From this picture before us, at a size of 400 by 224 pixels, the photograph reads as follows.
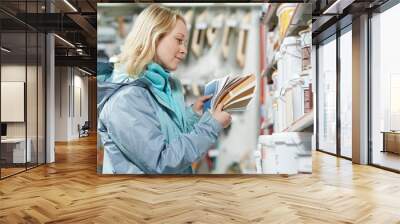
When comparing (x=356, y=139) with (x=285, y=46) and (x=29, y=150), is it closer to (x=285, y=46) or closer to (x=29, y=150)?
(x=285, y=46)

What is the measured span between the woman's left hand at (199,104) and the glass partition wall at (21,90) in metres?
2.94

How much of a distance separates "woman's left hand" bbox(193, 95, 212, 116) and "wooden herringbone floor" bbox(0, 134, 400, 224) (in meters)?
1.07

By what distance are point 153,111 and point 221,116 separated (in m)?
1.07

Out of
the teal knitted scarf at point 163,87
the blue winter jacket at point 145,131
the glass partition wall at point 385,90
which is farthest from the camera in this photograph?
the glass partition wall at point 385,90

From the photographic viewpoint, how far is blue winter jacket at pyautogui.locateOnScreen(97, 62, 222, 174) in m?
6.03

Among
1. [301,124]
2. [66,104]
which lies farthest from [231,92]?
[66,104]

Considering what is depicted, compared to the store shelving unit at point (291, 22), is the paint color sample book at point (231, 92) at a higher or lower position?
lower

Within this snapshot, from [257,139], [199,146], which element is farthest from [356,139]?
[199,146]

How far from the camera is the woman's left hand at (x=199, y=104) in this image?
247 inches

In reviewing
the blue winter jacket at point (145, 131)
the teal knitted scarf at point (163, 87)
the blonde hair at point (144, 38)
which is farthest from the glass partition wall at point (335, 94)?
the blonde hair at point (144, 38)

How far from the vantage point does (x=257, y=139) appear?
250 inches

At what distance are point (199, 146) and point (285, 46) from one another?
6.86ft

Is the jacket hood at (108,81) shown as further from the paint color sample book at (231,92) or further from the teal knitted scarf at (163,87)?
the paint color sample book at (231,92)

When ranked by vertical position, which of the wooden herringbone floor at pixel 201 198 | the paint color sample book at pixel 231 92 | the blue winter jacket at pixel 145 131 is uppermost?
the paint color sample book at pixel 231 92
